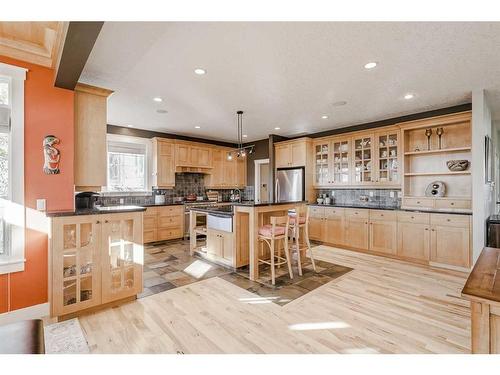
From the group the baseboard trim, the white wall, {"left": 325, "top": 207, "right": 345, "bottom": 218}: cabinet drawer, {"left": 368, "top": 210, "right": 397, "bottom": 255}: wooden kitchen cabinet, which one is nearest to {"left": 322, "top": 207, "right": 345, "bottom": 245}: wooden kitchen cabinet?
{"left": 325, "top": 207, "right": 345, "bottom": 218}: cabinet drawer

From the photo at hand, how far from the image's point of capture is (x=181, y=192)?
6.38 m

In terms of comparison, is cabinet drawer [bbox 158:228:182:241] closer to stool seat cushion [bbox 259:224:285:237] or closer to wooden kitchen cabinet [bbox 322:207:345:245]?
stool seat cushion [bbox 259:224:285:237]

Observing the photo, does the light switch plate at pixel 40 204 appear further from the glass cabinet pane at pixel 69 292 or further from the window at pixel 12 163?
the glass cabinet pane at pixel 69 292

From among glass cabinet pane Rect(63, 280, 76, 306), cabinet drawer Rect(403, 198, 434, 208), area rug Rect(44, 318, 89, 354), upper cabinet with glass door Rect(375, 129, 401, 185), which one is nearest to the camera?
area rug Rect(44, 318, 89, 354)

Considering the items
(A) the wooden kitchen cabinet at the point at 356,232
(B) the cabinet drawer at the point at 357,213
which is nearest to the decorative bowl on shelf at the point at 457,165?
(B) the cabinet drawer at the point at 357,213

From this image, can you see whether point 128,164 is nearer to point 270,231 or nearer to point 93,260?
point 93,260

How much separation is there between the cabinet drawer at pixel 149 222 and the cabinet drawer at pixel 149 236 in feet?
0.22

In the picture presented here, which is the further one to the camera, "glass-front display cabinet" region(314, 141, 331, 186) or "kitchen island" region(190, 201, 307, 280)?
"glass-front display cabinet" region(314, 141, 331, 186)

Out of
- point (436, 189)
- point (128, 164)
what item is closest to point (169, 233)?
Answer: point (128, 164)

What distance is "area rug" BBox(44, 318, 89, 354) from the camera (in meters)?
1.93

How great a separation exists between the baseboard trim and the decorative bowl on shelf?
5.89 m

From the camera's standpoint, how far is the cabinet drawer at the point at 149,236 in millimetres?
5199

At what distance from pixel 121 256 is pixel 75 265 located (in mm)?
419
